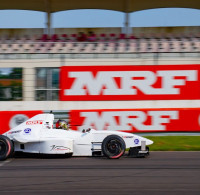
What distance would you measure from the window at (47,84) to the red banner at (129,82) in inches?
11.1

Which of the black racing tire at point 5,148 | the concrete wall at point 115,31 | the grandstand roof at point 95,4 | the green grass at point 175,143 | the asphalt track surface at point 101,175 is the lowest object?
the green grass at point 175,143

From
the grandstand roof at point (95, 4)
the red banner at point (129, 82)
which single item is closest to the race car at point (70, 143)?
the red banner at point (129, 82)

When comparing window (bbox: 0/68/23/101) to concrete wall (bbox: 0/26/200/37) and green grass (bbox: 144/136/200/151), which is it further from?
concrete wall (bbox: 0/26/200/37)

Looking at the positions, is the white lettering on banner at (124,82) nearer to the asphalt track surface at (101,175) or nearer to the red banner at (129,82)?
the red banner at (129,82)

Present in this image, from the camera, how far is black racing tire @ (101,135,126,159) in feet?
→ 26.1

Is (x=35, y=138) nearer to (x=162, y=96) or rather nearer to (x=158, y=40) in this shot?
(x=162, y=96)

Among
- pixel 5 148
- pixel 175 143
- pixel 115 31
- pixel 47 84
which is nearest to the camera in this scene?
pixel 5 148

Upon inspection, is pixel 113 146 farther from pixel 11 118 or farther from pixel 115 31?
pixel 115 31

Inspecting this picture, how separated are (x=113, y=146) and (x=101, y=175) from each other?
1774 millimetres

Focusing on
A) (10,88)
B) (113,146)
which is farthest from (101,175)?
(10,88)

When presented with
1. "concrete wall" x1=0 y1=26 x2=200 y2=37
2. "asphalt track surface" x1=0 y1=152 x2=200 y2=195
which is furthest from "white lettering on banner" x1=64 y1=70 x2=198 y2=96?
"concrete wall" x1=0 y1=26 x2=200 y2=37

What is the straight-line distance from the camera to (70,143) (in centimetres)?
805

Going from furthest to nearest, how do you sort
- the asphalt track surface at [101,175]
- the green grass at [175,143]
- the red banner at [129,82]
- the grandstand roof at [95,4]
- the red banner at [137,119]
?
the grandstand roof at [95,4]
the red banner at [129,82]
the red banner at [137,119]
the green grass at [175,143]
the asphalt track surface at [101,175]

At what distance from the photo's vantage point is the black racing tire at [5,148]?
7.92 metres
